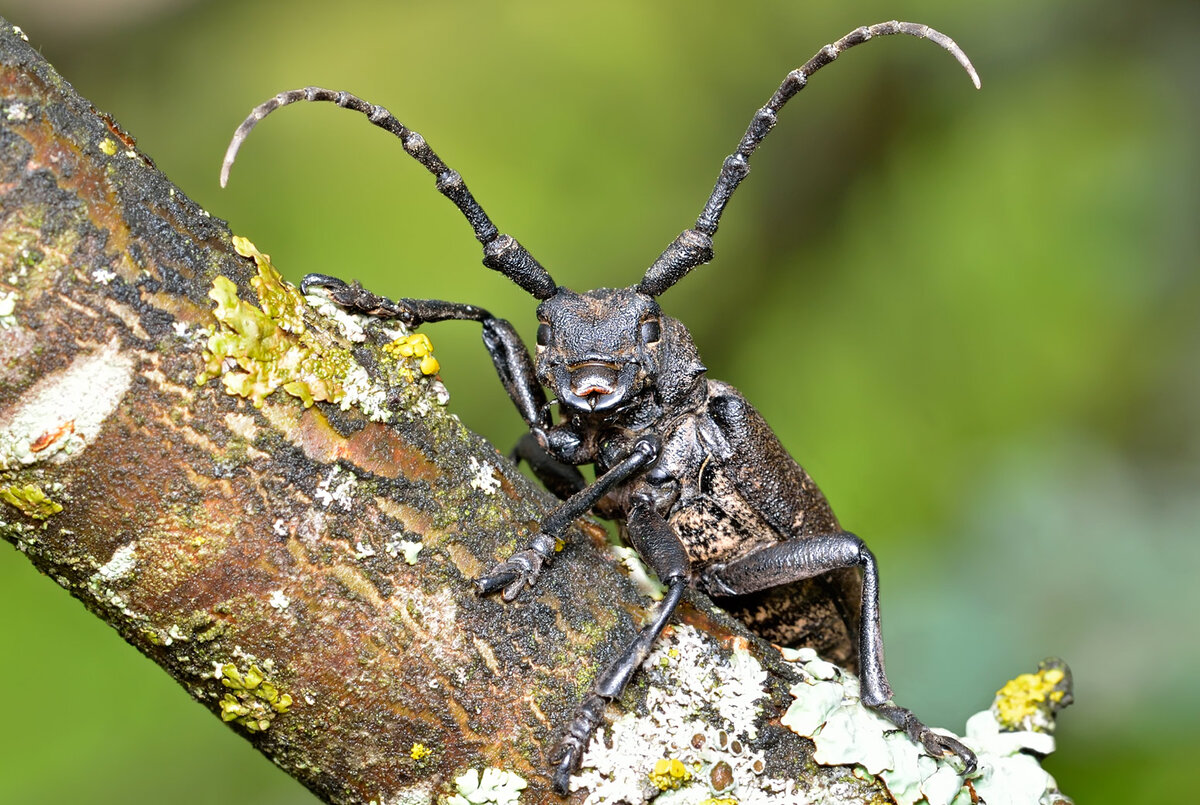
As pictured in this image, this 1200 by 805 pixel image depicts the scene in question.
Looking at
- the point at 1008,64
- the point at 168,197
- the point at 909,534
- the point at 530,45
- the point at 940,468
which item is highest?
the point at 1008,64

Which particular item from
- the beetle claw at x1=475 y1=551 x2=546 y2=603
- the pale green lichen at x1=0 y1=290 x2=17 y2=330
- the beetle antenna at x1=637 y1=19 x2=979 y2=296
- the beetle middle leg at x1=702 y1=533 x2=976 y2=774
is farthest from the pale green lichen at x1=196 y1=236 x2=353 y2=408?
the beetle middle leg at x1=702 y1=533 x2=976 y2=774

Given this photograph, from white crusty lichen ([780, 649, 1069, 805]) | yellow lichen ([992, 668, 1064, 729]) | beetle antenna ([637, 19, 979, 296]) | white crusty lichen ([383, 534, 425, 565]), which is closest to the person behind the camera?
white crusty lichen ([383, 534, 425, 565])

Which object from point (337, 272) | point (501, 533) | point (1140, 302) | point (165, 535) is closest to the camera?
point (165, 535)

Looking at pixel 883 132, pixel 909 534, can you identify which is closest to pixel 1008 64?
pixel 883 132

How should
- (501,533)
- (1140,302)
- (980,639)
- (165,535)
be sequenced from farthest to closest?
1. (1140,302)
2. (980,639)
3. (501,533)
4. (165,535)

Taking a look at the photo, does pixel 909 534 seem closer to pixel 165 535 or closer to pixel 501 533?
pixel 501 533

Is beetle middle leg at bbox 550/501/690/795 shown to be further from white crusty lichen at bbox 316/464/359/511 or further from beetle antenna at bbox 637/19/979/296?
beetle antenna at bbox 637/19/979/296
